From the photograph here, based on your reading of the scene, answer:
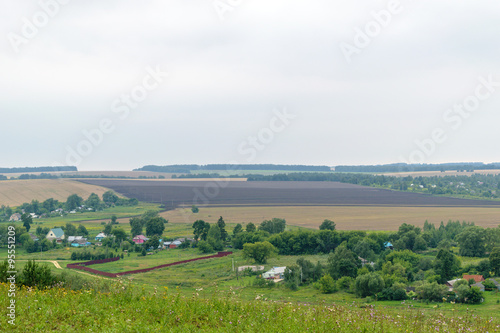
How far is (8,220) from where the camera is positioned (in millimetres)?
81812

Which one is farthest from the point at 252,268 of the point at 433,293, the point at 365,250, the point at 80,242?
the point at 80,242

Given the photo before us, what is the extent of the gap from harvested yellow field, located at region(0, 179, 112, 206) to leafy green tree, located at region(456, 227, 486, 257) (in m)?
91.1

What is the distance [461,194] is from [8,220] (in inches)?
4656

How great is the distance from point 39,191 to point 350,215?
269 feet

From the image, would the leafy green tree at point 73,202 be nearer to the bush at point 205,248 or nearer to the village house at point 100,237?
the village house at point 100,237

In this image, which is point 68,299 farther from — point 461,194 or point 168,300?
point 461,194

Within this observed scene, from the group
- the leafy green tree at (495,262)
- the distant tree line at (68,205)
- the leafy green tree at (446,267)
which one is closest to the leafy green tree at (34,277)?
the leafy green tree at (446,267)

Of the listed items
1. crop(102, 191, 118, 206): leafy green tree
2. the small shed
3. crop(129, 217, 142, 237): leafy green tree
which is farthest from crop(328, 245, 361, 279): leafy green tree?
crop(102, 191, 118, 206): leafy green tree

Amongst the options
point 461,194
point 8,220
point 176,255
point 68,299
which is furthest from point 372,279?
point 461,194

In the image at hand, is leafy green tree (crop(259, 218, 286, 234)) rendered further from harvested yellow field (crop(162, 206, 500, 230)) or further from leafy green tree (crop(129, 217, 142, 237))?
leafy green tree (crop(129, 217, 142, 237))

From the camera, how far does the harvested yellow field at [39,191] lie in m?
104

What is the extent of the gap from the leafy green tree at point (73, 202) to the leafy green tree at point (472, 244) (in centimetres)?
8404

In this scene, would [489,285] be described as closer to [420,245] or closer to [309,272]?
[309,272]

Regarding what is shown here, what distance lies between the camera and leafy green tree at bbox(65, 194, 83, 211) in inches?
3997
